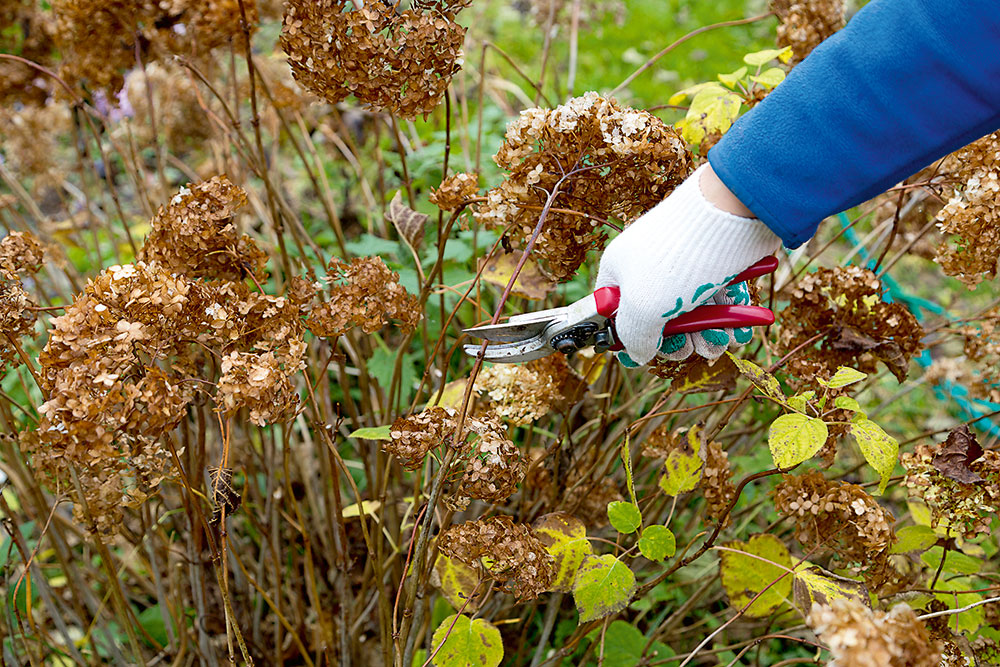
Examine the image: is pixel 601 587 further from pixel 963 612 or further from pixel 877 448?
pixel 963 612

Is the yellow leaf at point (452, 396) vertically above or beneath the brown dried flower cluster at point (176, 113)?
beneath

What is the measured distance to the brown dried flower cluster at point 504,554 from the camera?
952 mm

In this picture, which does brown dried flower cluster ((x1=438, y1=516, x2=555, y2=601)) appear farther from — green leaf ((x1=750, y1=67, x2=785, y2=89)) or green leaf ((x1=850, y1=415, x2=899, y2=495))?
green leaf ((x1=750, y1=67, x2=785, y2=89))

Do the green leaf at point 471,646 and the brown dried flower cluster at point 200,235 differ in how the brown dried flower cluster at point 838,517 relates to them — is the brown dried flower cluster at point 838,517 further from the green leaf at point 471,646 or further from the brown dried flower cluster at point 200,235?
the brown dried flower cluster at point 200,235

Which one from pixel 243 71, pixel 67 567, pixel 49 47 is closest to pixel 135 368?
pixel 67 567

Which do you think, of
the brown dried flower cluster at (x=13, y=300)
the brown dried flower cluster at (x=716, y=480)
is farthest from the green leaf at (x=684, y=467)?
the brown dried flower cluster at (x=13, y=300)

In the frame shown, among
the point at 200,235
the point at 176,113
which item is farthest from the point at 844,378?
the point at 176,113

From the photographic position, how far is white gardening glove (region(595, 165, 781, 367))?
3.53 feet

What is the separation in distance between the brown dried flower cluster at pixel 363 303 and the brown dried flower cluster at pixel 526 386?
0.17m

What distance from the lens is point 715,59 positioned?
4.35 metres

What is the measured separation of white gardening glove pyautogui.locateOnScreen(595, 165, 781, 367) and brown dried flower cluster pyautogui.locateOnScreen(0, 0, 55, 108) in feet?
4.69

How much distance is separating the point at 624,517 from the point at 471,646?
284 millimetres

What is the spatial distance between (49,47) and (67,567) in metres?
1.25

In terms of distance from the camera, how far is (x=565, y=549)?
109cm
